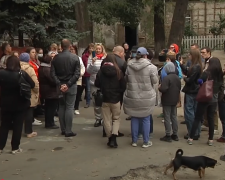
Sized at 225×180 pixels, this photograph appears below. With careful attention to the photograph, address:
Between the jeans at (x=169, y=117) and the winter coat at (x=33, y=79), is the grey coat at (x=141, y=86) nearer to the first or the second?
the jeans at (x=169, y=117)

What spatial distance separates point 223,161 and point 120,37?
978 inches

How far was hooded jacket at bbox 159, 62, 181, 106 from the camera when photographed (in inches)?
276

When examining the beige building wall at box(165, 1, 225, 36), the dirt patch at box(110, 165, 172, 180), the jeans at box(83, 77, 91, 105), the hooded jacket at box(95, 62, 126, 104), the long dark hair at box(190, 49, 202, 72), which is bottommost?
the dirt patch at box(110, 165, 172, 180)

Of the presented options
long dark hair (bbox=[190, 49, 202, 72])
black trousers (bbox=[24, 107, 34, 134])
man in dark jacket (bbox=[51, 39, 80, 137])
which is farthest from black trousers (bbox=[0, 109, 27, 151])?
long dark hair (bbox=[190, 49, 202, 72])

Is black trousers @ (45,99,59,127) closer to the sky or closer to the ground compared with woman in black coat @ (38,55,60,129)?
closer to the ground

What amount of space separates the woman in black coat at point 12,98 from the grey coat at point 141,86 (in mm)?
1734

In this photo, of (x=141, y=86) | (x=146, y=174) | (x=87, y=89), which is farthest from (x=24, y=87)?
(x=87, y=89)

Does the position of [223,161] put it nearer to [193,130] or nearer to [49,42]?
[193,130]

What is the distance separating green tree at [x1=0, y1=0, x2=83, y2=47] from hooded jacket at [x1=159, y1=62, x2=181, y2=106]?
393 centimetres

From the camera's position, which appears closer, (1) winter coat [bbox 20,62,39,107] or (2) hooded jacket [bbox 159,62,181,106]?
(2) hooded jacket [bbox 159,62,181,106]

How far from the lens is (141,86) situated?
6.66 metres

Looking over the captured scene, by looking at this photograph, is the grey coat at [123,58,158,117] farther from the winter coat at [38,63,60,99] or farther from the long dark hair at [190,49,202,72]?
the winter coat at [38,63,60,99]

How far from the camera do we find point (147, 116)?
678 centimetres

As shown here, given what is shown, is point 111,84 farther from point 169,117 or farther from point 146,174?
point 146,174
